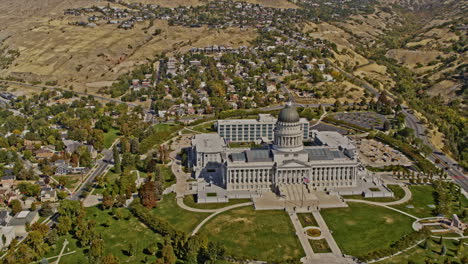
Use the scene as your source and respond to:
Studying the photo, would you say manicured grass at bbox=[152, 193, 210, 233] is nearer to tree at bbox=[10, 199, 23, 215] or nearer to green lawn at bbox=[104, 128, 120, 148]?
tree at bbox=[10, 199, 23, 215]

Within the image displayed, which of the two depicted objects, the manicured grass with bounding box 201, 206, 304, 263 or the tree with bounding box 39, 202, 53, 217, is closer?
the manicured grass with bounding box 201, 206, 304, 263

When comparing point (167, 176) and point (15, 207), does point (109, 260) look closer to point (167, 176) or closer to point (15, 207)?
point (15, 207)

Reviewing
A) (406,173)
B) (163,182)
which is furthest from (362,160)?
(163,182)

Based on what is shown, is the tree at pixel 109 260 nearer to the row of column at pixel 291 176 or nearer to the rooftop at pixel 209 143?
the row of column at pixel 291 176

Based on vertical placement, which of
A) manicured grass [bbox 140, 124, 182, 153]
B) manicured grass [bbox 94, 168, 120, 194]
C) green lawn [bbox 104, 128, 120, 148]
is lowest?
manicured grass [bbox 94, 168, 120, 194]

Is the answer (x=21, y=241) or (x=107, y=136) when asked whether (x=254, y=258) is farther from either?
(x=107, y=136)

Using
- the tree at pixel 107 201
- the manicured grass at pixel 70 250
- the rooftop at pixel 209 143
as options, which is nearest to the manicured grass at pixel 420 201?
the rooftop at pixel 209 143

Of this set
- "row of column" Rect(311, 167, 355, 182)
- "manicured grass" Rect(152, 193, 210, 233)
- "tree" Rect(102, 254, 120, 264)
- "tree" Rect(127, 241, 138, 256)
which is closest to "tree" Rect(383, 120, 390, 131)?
"row of column" Rect(311, 167, 355, 182)
